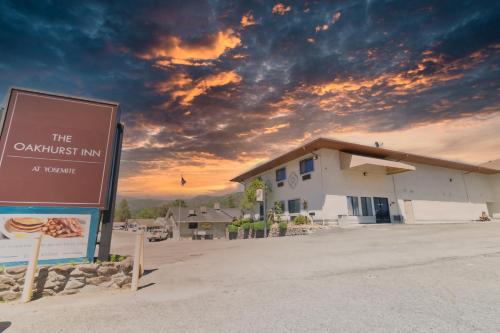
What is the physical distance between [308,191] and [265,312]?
20.8 m

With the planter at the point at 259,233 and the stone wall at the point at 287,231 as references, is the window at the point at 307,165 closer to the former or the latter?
the stone wall at the point at 287,231

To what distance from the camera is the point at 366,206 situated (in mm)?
24172

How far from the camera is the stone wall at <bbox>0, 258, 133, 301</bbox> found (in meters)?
5.95

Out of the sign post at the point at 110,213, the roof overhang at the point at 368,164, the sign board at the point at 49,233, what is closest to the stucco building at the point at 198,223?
the roof overhang at the point at 368,164

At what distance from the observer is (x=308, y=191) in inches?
957

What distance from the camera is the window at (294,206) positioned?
25.7m

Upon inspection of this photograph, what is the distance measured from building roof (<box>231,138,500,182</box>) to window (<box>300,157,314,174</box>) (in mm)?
745

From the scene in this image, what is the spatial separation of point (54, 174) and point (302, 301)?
24.2 feet

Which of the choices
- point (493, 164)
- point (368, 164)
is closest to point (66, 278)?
point (368, 164)

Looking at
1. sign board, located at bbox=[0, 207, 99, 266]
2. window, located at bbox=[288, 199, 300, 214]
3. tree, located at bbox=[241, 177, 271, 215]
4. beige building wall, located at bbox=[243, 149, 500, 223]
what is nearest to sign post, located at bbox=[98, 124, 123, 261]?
sign board, located at bbox=[0, 207, 99, 266]

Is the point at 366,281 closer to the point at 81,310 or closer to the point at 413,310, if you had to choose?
the point at 413,310

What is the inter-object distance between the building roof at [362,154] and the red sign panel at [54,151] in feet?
56.2

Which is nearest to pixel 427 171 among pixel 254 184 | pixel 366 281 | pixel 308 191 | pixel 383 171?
pixel 383 171

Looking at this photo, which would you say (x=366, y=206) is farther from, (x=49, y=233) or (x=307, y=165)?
(x=49, y=233)
